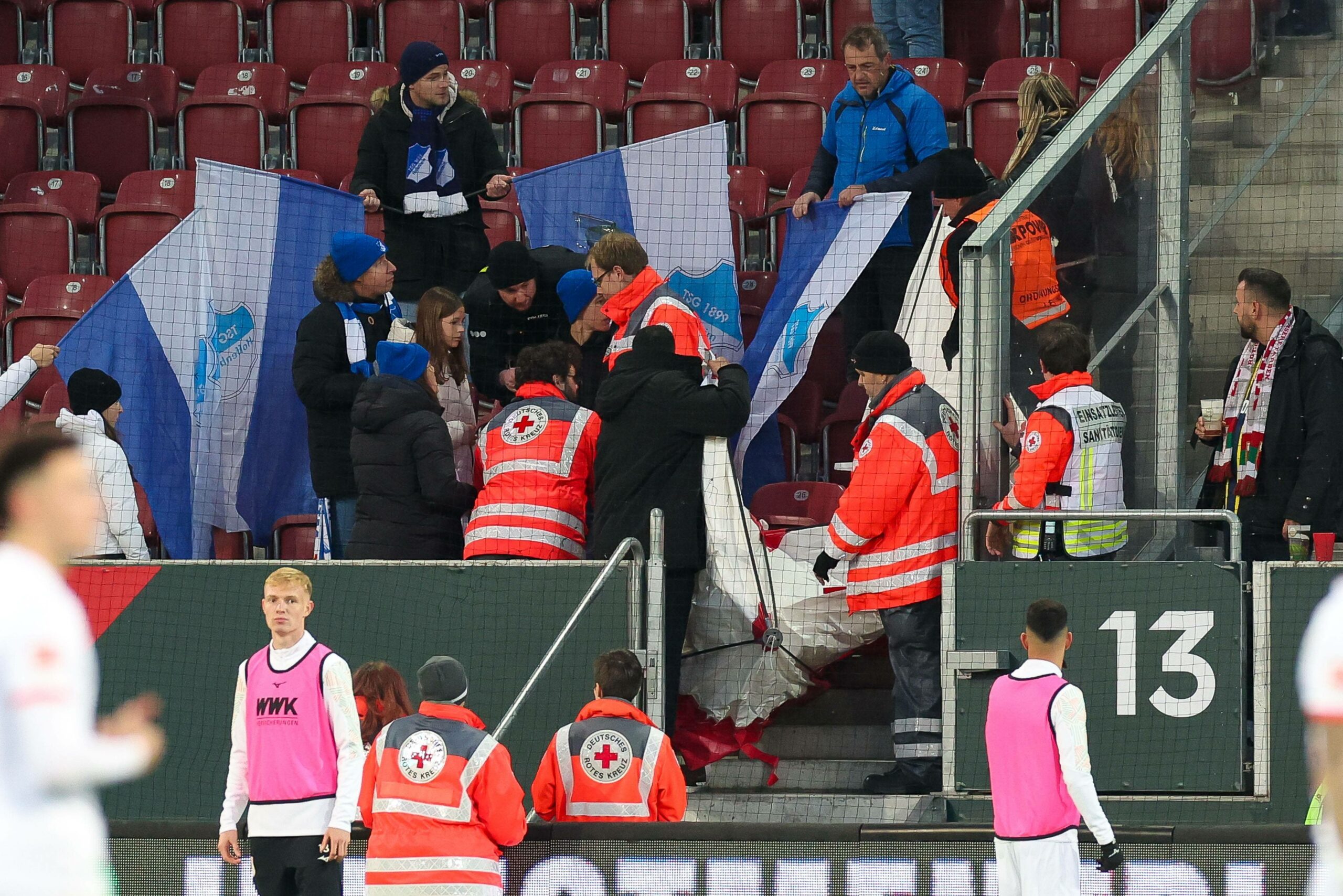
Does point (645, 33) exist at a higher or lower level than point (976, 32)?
higher

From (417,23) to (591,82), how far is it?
1.59 meters

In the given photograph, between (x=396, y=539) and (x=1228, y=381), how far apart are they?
11.0 feet

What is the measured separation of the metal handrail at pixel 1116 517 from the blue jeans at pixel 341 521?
8.82 feet

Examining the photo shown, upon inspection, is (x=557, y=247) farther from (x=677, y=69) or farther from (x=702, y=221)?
(x=677, y=69)

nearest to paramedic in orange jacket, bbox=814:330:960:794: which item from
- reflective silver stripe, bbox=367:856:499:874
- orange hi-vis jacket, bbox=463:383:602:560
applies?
orange hi-vis jacket, bbox=463:383:602:560

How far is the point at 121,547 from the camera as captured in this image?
323 inches

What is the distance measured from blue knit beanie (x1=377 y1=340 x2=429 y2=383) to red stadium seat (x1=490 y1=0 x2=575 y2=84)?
17.9ft

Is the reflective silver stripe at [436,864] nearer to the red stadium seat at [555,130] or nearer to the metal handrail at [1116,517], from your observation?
the metal handrail at [1116,517]

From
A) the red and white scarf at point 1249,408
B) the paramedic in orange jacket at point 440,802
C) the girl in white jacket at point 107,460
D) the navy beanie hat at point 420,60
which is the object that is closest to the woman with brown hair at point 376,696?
the paramedic in orange jacket at point 440,802

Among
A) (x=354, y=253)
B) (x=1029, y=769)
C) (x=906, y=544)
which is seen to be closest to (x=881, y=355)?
(x=906, y=544)

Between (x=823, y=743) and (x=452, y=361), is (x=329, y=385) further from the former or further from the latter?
(x=823, y=743)

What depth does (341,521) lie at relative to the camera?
823cm

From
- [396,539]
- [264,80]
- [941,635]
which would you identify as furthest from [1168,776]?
[264,80]

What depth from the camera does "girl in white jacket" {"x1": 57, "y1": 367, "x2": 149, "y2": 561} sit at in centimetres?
804
